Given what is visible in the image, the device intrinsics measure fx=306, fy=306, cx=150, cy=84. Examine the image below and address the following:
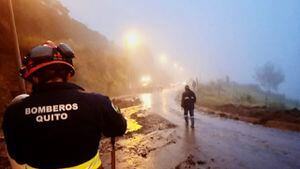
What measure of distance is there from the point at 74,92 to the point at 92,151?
536mm

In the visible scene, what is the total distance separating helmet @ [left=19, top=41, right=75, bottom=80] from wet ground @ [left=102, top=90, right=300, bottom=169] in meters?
7.13

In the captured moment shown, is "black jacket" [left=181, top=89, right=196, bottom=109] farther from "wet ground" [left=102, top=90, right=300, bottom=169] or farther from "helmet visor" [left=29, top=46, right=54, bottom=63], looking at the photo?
"helmet visor" [left=29, top=46, right=54, bottom=63]

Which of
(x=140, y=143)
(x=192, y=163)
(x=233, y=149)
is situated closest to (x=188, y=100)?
(x=140, y=143)

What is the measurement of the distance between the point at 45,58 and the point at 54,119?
547mm

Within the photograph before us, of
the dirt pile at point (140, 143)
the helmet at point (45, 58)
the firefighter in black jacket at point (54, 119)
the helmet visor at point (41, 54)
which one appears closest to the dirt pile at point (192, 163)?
the dirt pile at point (140, 143)

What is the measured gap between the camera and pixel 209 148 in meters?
11.7

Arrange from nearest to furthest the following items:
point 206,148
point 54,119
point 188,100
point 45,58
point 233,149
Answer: point 54,119 → point 45,58 → point 233,149 → point 206,148 → point 188,100

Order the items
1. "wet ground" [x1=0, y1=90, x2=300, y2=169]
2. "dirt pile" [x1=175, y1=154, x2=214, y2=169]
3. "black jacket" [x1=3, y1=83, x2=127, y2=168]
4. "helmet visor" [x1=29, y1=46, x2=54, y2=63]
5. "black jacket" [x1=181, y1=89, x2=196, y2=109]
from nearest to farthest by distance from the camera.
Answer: "black jacket" [x1=3, y1=83, x2=127, y2=168] < "helmet visor" [x1=29, y1=46, x2=54, y2=63] < "dirt pile" [x1=175, y1=154, x2=214, y2=169] < "wet ground" [x1=0, y1=90, x2=300, y2=169] < "black jacket" [x1=181, y1=89, x2=196, y2=109]

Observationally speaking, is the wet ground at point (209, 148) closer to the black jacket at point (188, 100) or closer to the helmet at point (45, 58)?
the black jacket at point (188, 100)

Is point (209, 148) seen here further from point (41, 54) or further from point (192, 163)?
point (41, 54)

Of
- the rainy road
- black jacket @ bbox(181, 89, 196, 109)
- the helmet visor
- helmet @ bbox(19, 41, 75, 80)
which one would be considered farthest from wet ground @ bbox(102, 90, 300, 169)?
the helmet visor

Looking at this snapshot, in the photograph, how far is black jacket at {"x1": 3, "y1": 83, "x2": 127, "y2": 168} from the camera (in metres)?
2.49

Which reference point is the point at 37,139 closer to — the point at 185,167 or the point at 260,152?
the point at 185,167

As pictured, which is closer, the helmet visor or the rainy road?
the helmet visor
